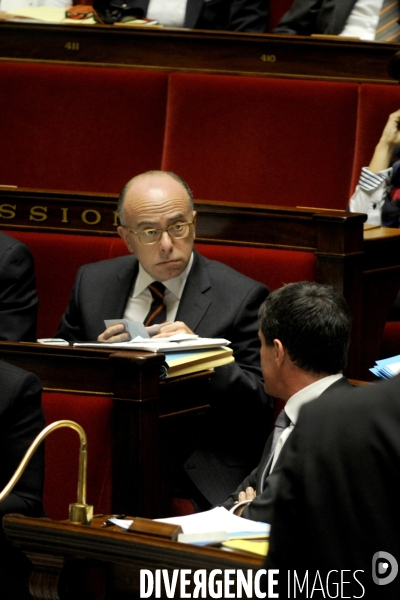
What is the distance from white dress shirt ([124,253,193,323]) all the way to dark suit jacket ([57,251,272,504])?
1 centimetres

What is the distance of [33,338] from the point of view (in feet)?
5.93

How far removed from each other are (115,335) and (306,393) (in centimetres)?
42

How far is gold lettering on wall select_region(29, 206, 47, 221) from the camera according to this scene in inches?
78.0

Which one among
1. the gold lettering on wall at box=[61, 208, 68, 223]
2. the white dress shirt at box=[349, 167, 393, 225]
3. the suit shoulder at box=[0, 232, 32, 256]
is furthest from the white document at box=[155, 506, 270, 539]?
the white dress shirt at box=[349, 167, 393, 225]

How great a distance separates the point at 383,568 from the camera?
21.3 inches

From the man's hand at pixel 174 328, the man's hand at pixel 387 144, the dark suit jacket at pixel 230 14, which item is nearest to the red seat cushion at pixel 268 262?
the man's hand at pixel 174 328

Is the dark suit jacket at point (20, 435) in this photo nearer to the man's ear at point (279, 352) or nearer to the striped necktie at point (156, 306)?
the man's ear at point (279, 352)

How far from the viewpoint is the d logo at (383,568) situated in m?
0.54

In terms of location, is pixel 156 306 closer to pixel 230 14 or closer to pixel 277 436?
pixel 277 436

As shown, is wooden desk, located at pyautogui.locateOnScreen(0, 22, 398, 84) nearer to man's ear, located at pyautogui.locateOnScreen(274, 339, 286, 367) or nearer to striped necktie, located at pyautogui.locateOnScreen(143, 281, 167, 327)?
striped necktie, located at pyautogui.locateOnScreen(143, 281, 167, 327)

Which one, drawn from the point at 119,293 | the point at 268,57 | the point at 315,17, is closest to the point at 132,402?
the point at 119,293

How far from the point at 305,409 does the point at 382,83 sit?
1.79 metres

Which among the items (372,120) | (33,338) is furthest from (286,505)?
(372,120)

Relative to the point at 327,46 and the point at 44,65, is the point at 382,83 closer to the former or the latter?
the point at 327,46
